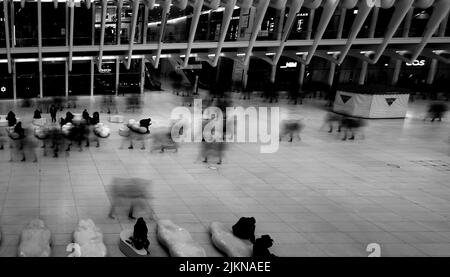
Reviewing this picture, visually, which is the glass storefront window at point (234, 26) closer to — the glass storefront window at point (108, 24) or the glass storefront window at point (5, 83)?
the glass storefront window at point (108, 24)

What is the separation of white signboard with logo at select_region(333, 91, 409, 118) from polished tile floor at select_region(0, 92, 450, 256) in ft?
17.4

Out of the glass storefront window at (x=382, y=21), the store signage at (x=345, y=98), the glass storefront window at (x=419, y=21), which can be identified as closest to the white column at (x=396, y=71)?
the glass storefront window at (x=419, y=21)

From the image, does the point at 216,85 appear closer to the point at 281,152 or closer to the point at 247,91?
the point at 247,91

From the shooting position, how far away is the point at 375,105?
855 inches

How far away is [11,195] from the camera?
32.3 ft

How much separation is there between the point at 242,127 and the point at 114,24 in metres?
10.3

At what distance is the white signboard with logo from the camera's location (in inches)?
854

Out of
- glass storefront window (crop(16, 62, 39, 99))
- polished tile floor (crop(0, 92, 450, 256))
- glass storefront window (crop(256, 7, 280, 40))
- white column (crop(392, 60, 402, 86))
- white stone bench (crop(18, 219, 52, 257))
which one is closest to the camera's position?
white stone bench (crop(18, 219, 52, 257))

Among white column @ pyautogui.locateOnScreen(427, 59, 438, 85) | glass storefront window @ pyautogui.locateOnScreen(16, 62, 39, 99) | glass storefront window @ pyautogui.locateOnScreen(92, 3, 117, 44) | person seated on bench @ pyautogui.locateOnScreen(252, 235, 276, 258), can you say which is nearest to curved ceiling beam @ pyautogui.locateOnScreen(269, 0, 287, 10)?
person seated on bench @ pyautogui.locateOnScreen(252, 235, 276, 258)

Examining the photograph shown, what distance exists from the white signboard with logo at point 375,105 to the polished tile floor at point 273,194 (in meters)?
5.29

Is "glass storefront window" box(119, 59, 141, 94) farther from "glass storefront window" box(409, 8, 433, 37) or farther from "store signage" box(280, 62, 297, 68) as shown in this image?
"glass storefront window" box(409, 8, 433, 37)

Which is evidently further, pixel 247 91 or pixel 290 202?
pixel 247 91

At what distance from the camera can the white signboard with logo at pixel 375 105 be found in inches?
854
